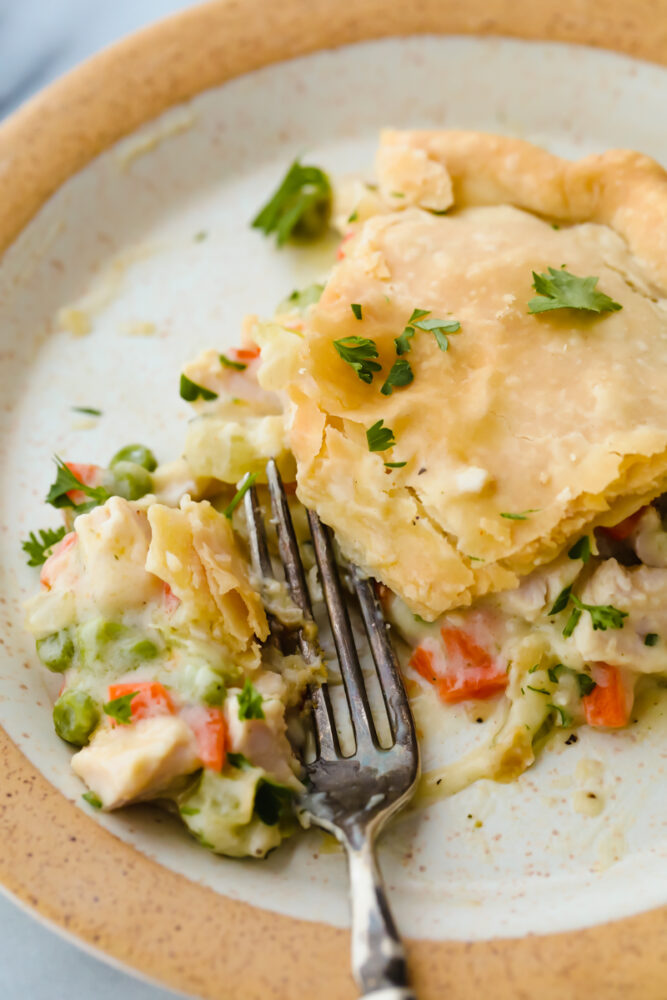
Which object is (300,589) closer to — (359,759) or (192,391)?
(359,759)

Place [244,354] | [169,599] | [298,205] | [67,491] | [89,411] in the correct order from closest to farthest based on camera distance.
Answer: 1. [169,599]
2. [67,491]
3. [244,354]
4. [89,411]
5. [298,205]

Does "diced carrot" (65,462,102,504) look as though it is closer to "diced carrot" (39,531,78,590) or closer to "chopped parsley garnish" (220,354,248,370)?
"diced carrot" (39,531,78,590)

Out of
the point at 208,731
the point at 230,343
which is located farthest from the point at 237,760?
the point at 230,343

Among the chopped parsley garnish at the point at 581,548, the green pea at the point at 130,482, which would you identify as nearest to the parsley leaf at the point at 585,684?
the chopped parsley garnish at the point at 581,548

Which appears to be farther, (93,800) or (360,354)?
(360,354)

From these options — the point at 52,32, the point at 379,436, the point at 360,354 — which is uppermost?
the point at 52,32

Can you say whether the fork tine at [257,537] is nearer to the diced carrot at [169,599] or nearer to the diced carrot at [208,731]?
the diced carrot at [169,599]

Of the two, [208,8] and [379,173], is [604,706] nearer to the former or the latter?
[379,173]
